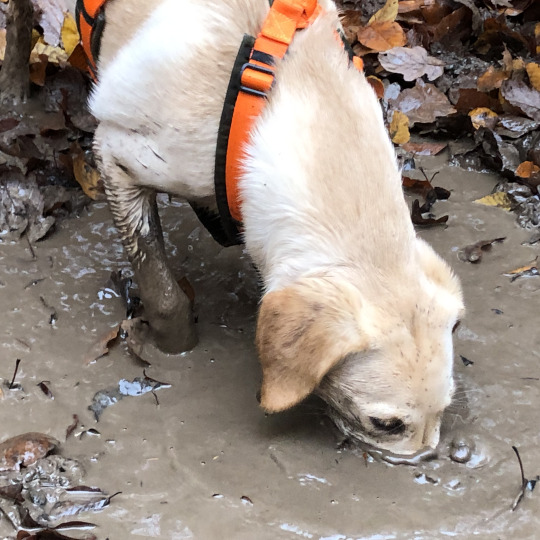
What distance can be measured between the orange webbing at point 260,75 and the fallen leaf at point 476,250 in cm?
146

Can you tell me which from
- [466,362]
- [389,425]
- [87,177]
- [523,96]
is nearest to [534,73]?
[523,96]

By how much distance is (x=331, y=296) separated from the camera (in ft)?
7.03

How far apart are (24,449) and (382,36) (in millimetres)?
3552

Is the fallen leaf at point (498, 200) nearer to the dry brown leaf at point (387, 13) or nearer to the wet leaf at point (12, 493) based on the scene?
the dry brown leaf at point (387, 13)

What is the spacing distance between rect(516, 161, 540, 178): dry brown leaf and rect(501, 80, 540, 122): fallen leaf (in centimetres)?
39

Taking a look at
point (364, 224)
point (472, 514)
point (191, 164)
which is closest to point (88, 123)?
point (191, 164)

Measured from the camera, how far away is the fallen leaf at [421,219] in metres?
3.69

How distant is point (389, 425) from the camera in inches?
92.3

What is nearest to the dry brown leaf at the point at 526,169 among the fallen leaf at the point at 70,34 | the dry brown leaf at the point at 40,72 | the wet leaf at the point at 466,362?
the wet leaf at the point at 466,362

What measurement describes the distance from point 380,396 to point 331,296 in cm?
38

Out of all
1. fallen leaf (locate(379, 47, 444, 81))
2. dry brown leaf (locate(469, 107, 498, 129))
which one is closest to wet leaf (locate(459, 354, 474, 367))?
dry brown leaf (locate(469, 107, 498, 129))

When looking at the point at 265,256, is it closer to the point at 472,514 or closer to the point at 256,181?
the point at 256,181

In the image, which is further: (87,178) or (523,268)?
(87,178)

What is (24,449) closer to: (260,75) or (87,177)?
(260,75)
